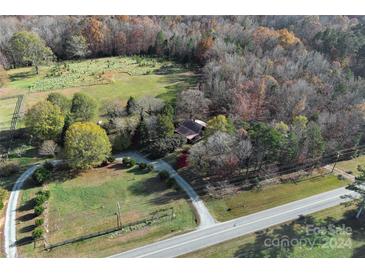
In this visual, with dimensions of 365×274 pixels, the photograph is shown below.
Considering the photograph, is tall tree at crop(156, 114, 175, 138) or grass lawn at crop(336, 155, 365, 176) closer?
grass lawn at crop(336, 155, 365, 176)

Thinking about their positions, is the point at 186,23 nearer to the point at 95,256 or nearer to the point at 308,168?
the point at 308,168

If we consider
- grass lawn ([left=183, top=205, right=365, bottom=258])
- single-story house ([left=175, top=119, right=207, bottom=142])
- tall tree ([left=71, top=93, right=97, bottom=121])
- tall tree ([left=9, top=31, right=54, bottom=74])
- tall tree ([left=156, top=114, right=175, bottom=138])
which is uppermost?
tall tree ([left=9, top=31, right=54, bottom=74])

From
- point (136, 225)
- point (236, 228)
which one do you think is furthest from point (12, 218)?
point (236, 228)

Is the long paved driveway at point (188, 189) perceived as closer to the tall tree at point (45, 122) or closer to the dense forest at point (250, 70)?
the dense forest at point (250, 70)

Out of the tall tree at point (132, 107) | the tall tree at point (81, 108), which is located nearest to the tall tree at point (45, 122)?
the tall tree at point (81, 108)

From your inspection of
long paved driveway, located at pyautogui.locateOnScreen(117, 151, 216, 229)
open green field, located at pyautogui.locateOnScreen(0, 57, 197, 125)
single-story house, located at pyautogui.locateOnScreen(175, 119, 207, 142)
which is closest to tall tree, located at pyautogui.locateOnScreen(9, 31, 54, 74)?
open green field, located at pyautogui.locateOnScreen(0, 57, 197, 125)

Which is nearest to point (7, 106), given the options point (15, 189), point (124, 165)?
point (15, 189)

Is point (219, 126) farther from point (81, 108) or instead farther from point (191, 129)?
point (81, 108)

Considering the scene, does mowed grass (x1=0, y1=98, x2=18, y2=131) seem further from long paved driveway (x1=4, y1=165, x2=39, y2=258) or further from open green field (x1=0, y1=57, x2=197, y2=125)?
long paved driveway (x1=4, y1=165, x2=39, y2=258)
